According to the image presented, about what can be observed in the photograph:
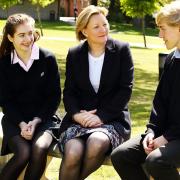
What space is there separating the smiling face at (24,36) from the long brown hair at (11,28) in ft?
0.11

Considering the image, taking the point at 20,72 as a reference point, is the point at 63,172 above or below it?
below

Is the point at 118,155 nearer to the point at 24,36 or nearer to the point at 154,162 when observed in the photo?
the point at 154,162

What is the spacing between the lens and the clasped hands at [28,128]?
4.50 m

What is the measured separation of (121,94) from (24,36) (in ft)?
3.52

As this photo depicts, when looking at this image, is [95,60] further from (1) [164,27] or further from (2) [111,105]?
(1) [164,27]

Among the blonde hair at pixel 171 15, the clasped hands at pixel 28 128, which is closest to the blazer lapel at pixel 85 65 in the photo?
the clasped hands at pixel 28 128

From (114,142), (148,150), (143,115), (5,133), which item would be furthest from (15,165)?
(143,115)

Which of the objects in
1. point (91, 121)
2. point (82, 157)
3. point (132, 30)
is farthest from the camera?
point (132, 30)

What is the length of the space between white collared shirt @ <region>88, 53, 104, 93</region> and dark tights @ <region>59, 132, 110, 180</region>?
0.71 metres

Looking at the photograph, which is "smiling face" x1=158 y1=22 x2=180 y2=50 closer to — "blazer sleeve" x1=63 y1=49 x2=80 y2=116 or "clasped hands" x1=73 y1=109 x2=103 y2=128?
"clasped hands" x1=73 y1=109 x2=103 y2=128

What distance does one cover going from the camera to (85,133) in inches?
169

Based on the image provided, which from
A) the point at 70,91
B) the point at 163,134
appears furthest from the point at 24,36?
the point at 163,134

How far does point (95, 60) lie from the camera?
15.6 feet

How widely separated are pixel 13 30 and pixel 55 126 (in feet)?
3.29
